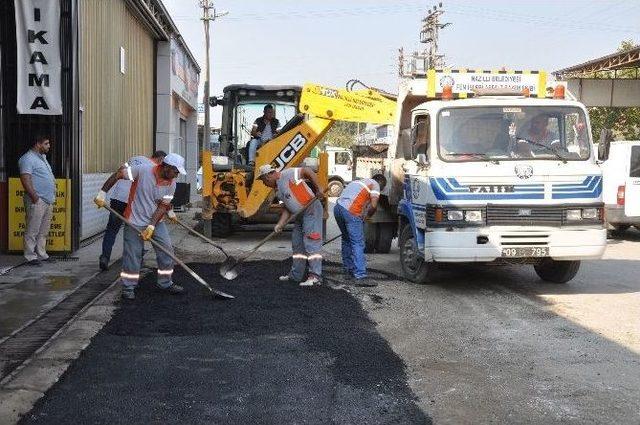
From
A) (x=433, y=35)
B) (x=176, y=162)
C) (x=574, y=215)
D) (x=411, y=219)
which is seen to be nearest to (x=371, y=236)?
(x=411, y=219)

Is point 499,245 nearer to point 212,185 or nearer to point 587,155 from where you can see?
point 587,155

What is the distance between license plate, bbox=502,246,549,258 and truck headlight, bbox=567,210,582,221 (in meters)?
0.46

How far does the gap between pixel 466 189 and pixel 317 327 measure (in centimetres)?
258

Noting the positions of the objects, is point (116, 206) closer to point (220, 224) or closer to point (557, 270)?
point (220, 224)

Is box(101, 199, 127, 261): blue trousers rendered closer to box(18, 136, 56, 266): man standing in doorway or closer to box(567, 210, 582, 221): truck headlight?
box(18, 136, 56, 266): man standing in doorway

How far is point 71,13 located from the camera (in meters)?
10.8

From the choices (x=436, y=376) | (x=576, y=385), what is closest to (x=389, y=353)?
(x=436, y=376)

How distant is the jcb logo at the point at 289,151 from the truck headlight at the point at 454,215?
453cm

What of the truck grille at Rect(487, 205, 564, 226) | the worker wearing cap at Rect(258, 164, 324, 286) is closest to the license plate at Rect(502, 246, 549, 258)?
the truck grille at Rect(487, 205, 564, 226)

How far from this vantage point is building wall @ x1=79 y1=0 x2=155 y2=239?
12.8 meters

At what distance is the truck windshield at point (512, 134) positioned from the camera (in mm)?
8633

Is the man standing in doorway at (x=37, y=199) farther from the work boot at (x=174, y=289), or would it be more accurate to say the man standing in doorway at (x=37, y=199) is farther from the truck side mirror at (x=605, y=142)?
the truck side mirror at (x=605, y=142)

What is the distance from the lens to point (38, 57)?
10.5 m

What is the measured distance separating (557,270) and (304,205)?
3328 mm
